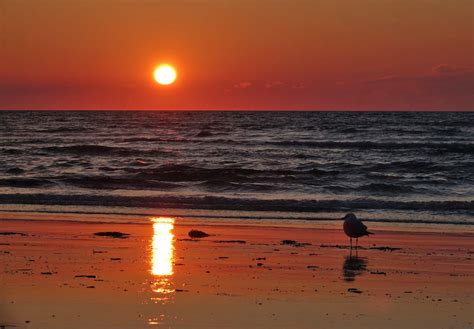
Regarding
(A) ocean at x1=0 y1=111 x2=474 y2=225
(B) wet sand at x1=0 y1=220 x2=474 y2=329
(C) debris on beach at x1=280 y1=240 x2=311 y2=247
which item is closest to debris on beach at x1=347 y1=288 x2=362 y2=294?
(B) wet sand at x1=0 y1=220 x2=474 y2=329

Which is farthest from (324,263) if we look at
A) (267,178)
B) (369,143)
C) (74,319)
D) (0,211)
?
(369,143)

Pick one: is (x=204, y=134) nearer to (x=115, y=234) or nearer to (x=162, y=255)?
(x=115, y=234)

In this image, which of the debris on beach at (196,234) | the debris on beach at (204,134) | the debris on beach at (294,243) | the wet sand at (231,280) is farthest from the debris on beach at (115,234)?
the debris on beach at (204,134)

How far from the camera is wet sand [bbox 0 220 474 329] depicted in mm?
→ 8047

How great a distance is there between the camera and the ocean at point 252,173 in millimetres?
20109

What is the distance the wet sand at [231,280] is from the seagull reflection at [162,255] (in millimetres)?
20

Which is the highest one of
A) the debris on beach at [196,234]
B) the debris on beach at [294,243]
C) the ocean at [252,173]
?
the ocean at [252,173]

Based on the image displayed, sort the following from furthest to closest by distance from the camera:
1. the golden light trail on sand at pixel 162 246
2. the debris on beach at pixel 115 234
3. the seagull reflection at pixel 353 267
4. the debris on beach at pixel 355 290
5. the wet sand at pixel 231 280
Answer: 1. the debris on beach at pixel 115 234
2. the golden light trail on sand at pixel 162 246
3. the seagull reflection at pixel 353 267
4. the debris on beach at pixel 355 290
5. the wet sand at pixel 231 280

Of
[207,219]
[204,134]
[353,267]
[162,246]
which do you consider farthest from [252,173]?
[204,134]

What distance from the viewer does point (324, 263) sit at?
449 inches

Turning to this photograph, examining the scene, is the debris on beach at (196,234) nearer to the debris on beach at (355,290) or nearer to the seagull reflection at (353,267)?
the seagull reflection at (353,267)

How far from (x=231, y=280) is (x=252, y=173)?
19.9 metres

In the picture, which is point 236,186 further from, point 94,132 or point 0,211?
point 94,132

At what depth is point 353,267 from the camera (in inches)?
439
